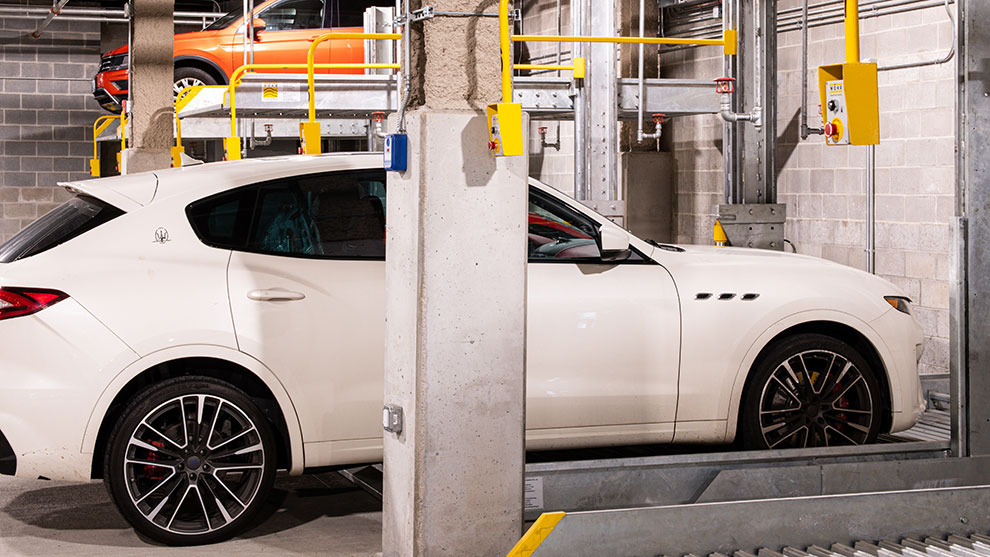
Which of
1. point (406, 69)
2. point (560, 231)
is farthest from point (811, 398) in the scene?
point (406, 69)

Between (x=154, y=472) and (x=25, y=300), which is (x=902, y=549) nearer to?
(x=154, y=472)

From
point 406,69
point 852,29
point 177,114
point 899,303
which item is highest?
point 177,114

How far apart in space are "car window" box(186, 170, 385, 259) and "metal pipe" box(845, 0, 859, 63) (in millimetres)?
2366

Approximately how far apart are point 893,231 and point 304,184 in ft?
22.9

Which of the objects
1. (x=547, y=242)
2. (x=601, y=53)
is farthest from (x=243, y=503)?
(x=601, y=53)

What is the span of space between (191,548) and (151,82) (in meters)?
8.50

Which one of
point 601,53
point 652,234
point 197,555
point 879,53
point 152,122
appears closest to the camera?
point 197,555

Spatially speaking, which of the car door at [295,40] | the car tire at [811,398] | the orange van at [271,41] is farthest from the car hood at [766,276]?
the car door at [295,40]

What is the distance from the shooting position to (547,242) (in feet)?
18.0

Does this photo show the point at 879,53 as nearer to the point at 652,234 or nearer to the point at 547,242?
the point at 652,234

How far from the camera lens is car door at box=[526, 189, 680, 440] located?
5316mm

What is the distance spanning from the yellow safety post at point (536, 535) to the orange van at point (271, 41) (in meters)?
11.2

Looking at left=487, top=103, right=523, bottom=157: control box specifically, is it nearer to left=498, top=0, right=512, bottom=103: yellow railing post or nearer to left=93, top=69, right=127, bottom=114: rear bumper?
left=498, top=0, right=512, bottom=103: yellow railing post

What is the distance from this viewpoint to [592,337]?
17.6ft
